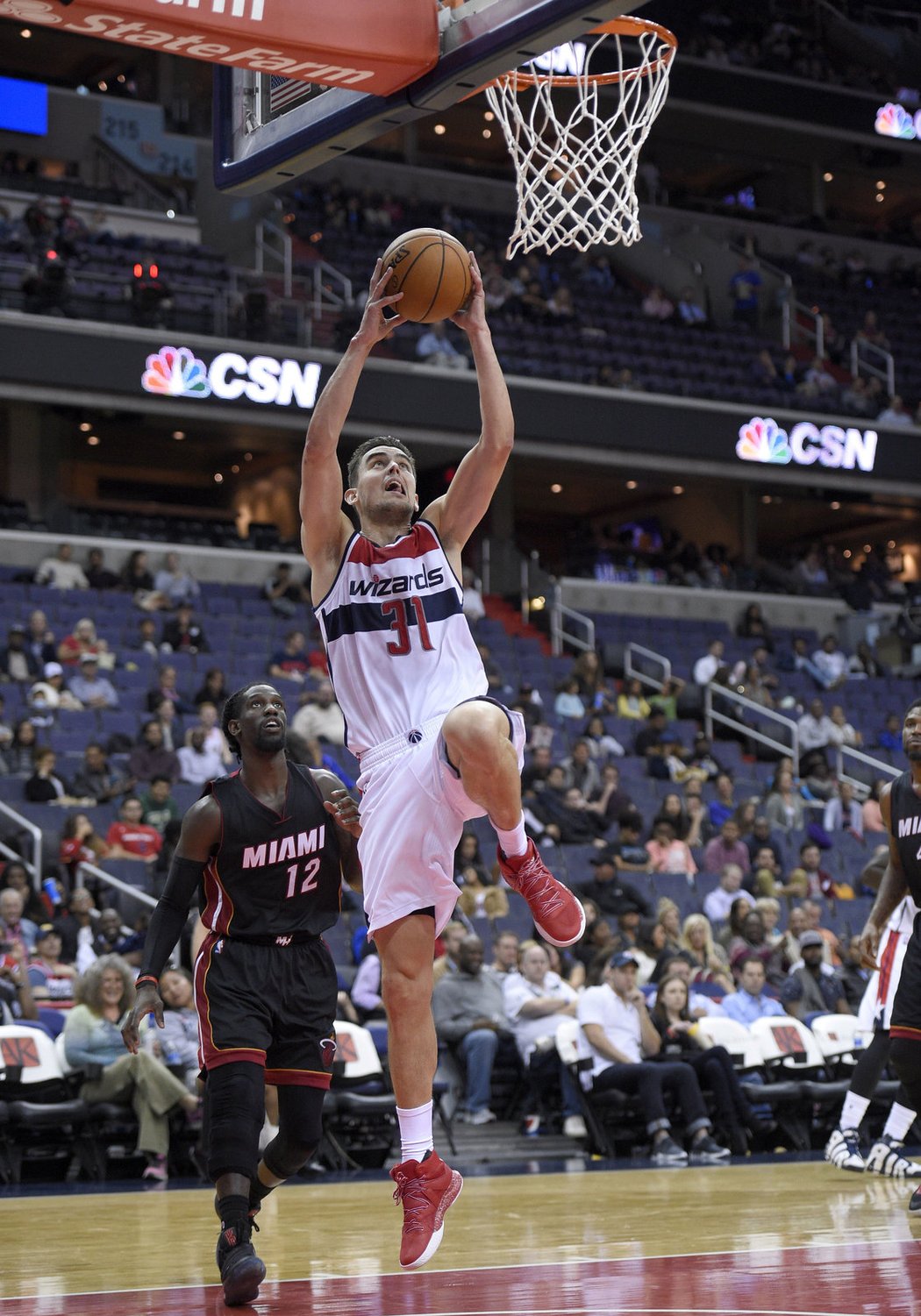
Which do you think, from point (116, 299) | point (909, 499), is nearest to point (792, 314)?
point (909, 499)

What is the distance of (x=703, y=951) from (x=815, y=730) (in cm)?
757

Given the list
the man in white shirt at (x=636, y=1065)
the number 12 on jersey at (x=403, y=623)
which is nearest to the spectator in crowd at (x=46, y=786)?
the man in white shirt at (x=636, y=1065)

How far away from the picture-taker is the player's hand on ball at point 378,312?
5.14 metres

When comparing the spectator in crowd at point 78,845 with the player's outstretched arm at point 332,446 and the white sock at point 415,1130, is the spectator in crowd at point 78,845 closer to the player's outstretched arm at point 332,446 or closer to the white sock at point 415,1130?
the player's outstretched arm at point 332,446

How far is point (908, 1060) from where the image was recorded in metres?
7.05

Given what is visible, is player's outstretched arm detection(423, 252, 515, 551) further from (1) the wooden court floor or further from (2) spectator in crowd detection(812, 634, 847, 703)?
(2) spectator in crowd detection(812, 634, 847, 703)

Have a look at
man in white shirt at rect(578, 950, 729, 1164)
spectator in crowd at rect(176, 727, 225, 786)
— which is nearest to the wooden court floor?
man in white shirt at rect(578, 950, 729, 1164)

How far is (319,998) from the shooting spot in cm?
571

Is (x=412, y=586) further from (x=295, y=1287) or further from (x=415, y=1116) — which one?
(x=295, y=1287)

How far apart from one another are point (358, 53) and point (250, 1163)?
3.43 m

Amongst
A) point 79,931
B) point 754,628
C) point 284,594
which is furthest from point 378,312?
point 754,628

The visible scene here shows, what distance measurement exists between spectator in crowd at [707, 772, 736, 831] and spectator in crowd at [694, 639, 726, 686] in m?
3.03

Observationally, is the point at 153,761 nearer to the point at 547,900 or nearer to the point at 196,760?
the point at 196,760

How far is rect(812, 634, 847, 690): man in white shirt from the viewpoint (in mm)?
22391
